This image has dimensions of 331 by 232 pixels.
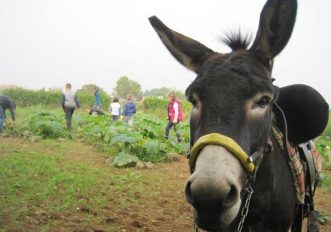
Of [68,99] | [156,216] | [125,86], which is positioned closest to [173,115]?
[68,99]

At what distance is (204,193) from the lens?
1672 mm

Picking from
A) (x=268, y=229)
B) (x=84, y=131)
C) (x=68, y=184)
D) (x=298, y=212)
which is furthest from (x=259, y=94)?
(x=84, y=131)

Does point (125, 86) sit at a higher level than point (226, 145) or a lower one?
higher

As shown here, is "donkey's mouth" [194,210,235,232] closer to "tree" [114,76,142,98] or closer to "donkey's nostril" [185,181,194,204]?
"donkey's nostril" [185,181,194,204]

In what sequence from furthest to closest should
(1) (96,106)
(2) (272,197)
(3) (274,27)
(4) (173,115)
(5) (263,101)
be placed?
(1) (96,106) → (4) (173,115) → (2) (272,197) → (3) (274,27) → (5) (263,101)

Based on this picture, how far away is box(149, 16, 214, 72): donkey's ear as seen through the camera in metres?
2.60

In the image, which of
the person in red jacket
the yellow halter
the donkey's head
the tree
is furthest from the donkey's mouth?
the tree

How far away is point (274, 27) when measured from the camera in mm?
2258

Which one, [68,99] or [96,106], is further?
[96,106]

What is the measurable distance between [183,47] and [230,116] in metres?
0.95

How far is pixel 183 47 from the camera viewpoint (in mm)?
2605

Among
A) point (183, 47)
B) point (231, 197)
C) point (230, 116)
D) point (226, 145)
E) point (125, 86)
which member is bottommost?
point (231, 197)

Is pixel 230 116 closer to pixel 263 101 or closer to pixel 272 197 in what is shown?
pixel 263 101

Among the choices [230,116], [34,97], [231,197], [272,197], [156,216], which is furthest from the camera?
[34,97]
